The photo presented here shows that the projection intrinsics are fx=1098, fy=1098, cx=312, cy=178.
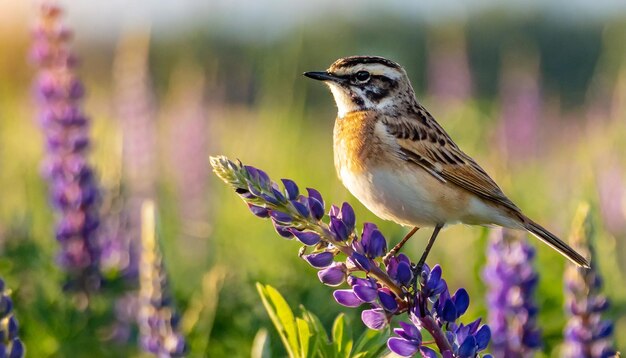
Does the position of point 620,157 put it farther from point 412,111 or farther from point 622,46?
point 412,111

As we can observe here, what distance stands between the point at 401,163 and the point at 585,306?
2.66 ft

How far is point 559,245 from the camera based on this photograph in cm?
356

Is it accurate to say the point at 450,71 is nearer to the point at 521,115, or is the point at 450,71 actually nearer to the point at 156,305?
the point at 521,115

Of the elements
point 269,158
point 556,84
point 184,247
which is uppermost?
point 269,158

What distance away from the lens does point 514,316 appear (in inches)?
147

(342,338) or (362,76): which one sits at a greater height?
(362,76)

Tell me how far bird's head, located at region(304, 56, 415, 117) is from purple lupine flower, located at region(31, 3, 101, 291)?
124 centimetres

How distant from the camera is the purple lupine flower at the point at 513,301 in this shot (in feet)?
12.1

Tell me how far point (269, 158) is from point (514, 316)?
13.1ft

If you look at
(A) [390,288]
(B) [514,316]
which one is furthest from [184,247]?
(A) [390,288]

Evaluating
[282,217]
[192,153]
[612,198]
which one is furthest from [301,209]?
[192,153]

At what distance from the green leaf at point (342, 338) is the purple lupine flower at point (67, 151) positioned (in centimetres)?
214

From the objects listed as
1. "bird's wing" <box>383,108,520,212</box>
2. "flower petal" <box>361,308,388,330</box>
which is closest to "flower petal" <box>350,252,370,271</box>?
"flower petal" <box>361,308,388,330</box>

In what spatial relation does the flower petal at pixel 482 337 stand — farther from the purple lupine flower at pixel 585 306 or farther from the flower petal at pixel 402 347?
the purple lupine flower at pixel 585 306
